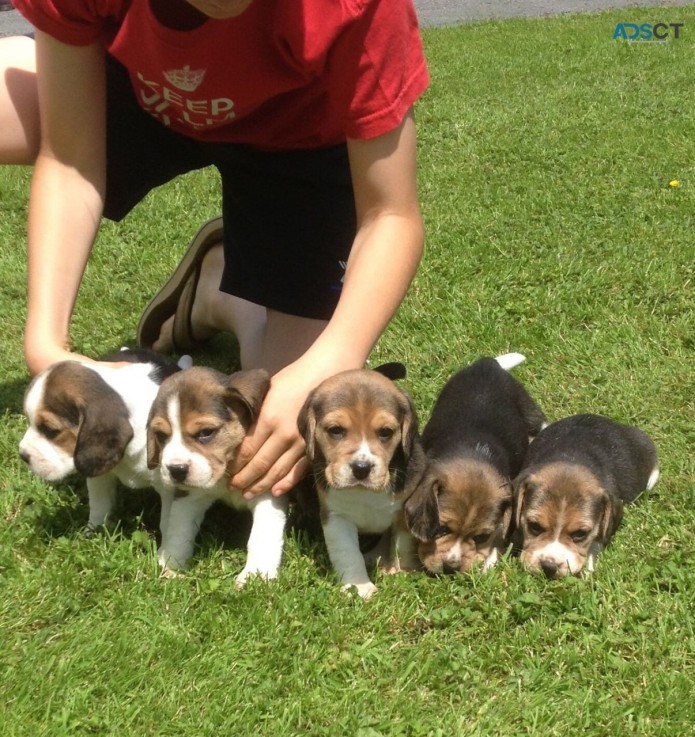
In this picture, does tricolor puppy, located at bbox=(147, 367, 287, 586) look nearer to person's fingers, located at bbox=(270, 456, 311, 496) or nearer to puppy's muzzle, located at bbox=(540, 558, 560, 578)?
person's fingers, located at bbox=(270, 456, 311, 496)

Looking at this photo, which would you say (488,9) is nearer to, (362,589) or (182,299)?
(182,299)

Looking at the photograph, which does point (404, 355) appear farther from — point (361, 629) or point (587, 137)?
point (587, 137)

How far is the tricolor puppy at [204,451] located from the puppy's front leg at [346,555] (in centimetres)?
23

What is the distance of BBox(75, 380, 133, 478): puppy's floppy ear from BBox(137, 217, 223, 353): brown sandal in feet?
6.99

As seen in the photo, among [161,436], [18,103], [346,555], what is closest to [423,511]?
[346,555]

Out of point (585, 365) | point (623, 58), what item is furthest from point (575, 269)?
point (623, 58)

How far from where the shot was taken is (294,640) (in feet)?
12.2

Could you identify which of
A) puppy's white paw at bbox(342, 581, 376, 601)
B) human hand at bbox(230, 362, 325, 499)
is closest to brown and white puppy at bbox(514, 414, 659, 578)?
puppy's white paw at bbox(342, 581, 376, 601)

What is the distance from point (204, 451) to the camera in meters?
3.92

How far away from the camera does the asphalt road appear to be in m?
19.1

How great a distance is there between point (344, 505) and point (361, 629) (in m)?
0.55

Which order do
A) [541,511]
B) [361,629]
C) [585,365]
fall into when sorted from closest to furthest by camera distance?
[361,629], [541,511], [585,365]

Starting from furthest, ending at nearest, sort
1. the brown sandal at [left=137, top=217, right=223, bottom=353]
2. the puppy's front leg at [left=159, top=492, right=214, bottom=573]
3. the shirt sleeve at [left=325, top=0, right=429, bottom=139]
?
the brown sandal at [left=137, top=217, right=223, bottom=353] < the puppy's front leg at [left=159, top=492, right=214, bottom=573] < the shirt sleeve at [left=325, top=0, right=429, bottom=139]

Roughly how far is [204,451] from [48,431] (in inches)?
27.6
